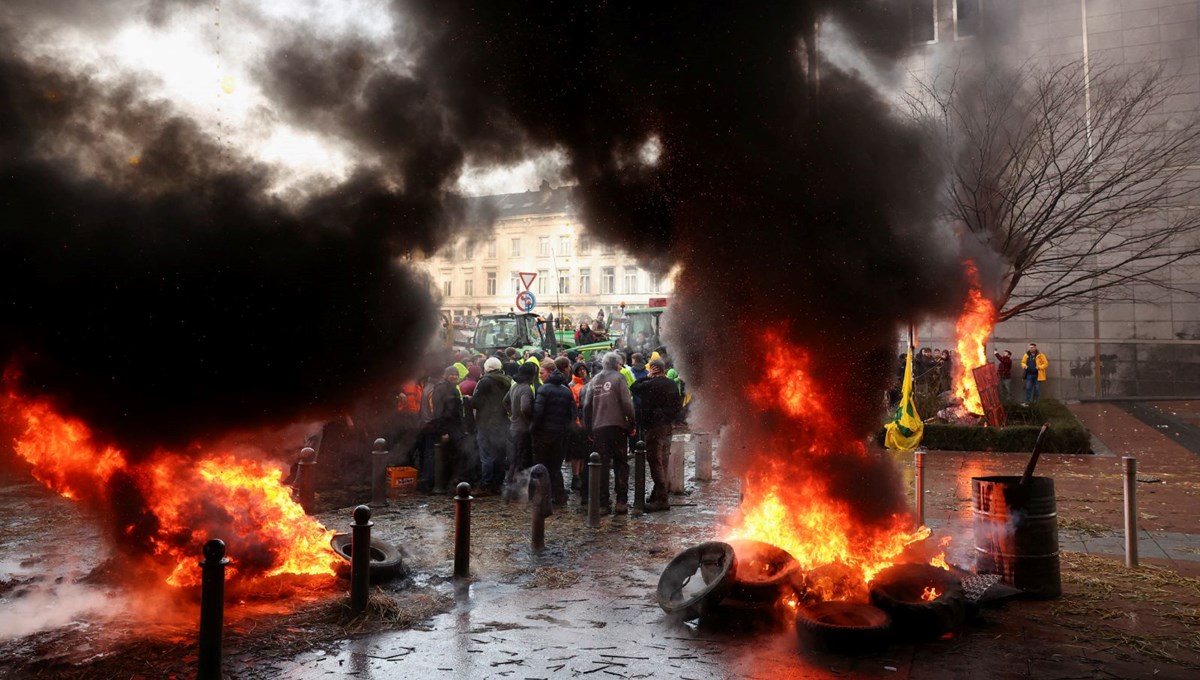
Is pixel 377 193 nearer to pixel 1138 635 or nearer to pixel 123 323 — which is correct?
pixel 123 323

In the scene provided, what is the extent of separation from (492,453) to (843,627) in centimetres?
668

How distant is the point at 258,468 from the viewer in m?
6.61

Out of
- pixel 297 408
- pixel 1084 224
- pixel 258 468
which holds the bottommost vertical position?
pixel 258 468

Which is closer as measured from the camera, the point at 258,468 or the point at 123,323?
the point at 123,323

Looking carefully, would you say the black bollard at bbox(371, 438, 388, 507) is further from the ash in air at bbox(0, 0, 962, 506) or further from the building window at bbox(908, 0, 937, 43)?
the building window at bbox(908, 0, 937, 43)

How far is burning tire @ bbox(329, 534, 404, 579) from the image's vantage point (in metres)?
6.38

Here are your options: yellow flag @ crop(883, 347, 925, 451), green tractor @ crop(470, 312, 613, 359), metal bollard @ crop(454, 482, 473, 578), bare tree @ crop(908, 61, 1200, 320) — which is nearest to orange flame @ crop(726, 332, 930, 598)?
metal bollard @ crop(454, 482, 473, 578)

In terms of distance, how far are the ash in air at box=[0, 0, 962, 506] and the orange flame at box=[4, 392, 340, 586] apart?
0.23 m

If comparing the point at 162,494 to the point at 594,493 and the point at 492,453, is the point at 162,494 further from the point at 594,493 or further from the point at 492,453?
the point at 492,453

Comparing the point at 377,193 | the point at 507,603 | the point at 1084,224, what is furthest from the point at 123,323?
the point at 1084,224

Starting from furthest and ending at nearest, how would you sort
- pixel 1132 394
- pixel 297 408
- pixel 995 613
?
1. pixel 1132 394
2. pixel 297 408
3. pixel 995 613

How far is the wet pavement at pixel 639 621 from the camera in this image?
4.70 metres

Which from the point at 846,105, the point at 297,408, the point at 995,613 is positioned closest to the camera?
the point at 995,613

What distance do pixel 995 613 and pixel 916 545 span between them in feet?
5.14
